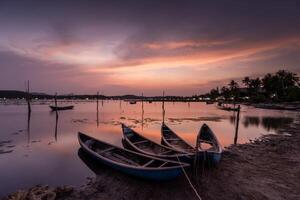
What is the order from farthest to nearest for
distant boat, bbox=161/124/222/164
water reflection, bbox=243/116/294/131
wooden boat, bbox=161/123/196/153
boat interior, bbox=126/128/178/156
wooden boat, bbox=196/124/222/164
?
water reflection, bbox=243/116/294/131 < wooden boat, bbox=161/123/196/153 < distant boat, bbox=161/124/222/164 < boat interior, bbox=126/128/178/156 < wooden boat, bbox=196/124/222/164

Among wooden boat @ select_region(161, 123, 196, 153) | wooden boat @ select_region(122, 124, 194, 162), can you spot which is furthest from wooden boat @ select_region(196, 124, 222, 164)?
wooden boat @ select_region(122, 124, 194, 162)

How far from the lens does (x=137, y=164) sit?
1023cm

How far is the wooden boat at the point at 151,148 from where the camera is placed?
985 cm

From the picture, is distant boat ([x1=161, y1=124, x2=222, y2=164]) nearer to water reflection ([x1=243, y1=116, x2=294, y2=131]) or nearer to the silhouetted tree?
water reflection ([x1=243, y1=116, x2=294, y2=131])

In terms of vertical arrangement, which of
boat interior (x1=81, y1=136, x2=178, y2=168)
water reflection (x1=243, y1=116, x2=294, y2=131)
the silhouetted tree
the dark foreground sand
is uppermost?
the silhouetted tree

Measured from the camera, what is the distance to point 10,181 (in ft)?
34.9

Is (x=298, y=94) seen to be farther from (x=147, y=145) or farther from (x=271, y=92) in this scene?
(x=147, y=145)

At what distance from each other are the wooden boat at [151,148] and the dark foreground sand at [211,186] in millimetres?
920

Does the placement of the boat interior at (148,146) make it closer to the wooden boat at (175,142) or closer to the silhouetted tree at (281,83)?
the wooden boat at (175,142)

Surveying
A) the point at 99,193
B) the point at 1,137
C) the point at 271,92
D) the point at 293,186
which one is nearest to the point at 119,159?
the point at 99,193

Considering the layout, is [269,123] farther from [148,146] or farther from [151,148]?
[151,148]

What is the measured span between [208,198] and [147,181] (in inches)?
98.4

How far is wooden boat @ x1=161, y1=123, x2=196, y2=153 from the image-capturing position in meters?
13.0

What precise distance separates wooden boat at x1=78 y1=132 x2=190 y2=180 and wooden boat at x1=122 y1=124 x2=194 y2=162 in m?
0.69
